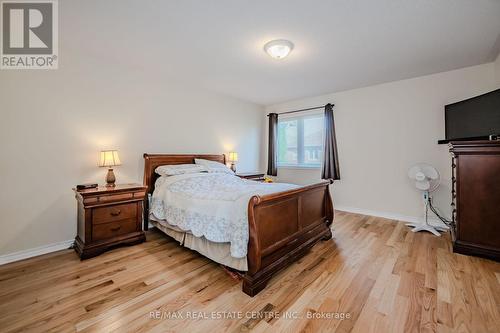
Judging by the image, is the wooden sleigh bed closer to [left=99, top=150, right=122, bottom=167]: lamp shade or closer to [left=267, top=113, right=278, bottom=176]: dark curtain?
[left=99, top=150, right=122, bottom=167]: lamp shade

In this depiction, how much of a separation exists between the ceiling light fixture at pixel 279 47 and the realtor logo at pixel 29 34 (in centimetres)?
198

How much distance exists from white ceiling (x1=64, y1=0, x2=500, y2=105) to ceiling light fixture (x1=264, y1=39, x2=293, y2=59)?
7 centimetres

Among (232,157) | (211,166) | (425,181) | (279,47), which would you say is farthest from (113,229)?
(425,181)

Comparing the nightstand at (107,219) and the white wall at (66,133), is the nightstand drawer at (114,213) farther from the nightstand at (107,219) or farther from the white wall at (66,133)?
the white wall at (66,133)

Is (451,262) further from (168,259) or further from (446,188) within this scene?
(168,259)

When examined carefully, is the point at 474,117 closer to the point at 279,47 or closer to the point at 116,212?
the point at 279,47

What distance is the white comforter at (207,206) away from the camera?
5.81 ft

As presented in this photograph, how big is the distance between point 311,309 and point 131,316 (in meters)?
1.27

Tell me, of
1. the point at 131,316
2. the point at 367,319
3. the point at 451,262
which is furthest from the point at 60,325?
the point at 451,262

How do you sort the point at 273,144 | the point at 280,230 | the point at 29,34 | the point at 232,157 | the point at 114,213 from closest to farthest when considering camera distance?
1. the point at 280,230
2. the point at 29,34
3. the point at 114,213
4. the point at 232,157
5. the point at 273,144

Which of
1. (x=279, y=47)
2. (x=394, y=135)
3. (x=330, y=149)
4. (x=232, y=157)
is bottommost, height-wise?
(x=232, y=157)

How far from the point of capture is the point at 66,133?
8.25ft

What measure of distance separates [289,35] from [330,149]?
2.52 m

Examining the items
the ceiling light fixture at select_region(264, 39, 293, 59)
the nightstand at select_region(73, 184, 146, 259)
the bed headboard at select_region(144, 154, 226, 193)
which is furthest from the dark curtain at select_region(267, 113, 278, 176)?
the nightstand at select_region(73, 184, 146, 259)
